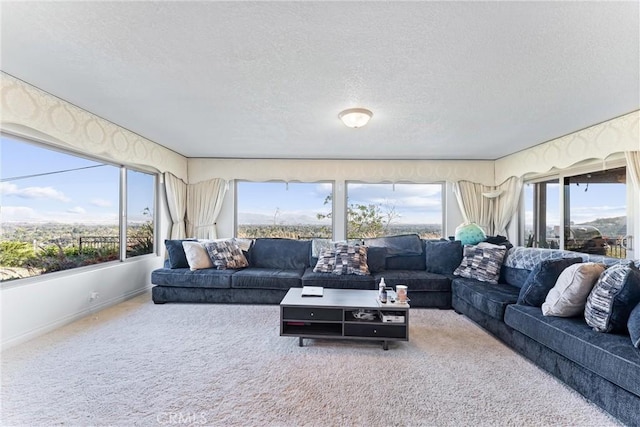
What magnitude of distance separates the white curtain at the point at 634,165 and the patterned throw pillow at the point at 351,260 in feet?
10.3

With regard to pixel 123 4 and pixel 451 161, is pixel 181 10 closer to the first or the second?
pixel 123 4

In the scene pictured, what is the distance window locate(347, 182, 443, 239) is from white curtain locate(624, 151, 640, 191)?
2.87 metres

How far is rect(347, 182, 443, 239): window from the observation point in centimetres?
587

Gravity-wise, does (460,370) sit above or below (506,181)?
below

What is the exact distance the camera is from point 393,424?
1.68 meters

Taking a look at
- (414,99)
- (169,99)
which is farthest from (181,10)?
(414,99)

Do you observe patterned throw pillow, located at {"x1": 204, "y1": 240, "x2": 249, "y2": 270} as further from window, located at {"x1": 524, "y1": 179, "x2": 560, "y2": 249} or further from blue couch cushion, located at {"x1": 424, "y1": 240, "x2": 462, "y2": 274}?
window, located at {"x1": 524, "y1": 179, "x2": 560, "y2": 249}

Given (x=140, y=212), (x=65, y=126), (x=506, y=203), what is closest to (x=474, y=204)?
Answer: (x=506, y=203)

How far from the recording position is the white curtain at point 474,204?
565cm

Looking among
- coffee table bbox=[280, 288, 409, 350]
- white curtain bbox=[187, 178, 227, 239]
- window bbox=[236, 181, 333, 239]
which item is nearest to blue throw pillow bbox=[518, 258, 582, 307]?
coffee table bbox=[280, 288, 409, 350]

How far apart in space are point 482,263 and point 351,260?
170 centimetres

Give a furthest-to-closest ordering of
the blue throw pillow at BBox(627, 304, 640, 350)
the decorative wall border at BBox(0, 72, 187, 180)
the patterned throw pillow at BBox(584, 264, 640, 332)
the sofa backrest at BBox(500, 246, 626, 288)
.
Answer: the sofa backrest at BBox(500, 246, 626, 288), the decorative wall border at BBox(0, 72, 187, 180), the patterned throw pillow at BBox(584, 264, 640, 332), the blue throw pillow at BBox(627, 304, 640, 350)

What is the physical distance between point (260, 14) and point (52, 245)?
3384mm

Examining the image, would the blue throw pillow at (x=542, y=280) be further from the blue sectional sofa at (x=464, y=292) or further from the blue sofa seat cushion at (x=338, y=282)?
the blue sofa seat cushion at (x=338, y=282)
